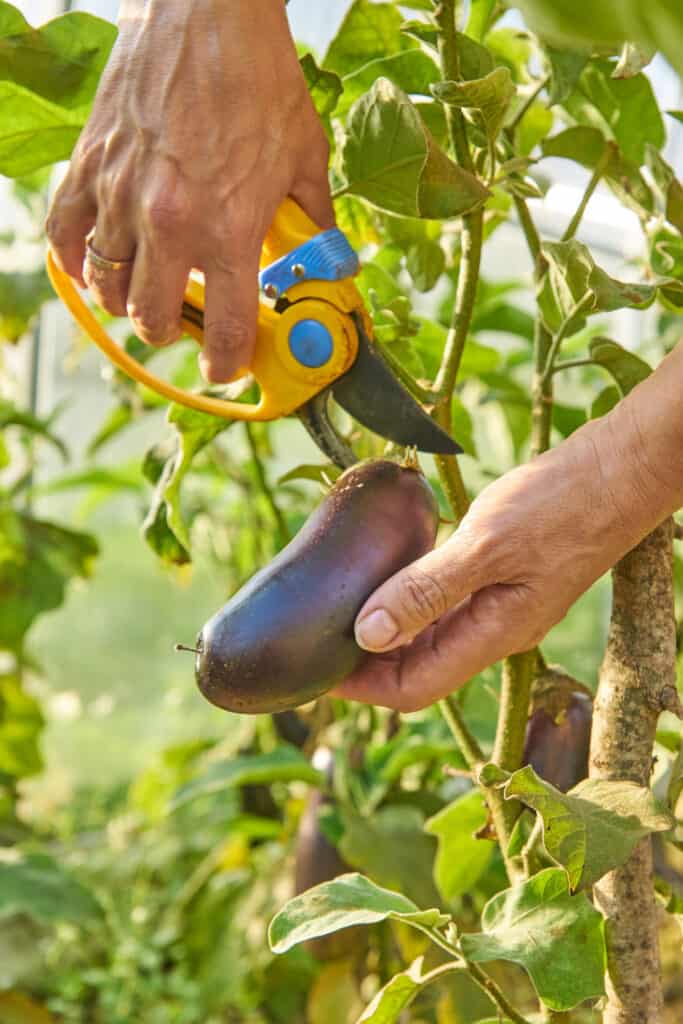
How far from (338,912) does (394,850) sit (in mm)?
502

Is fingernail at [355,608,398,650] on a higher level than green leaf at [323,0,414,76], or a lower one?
lower

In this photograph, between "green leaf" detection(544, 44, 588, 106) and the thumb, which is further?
"green leaf" detection(544, 44, 588, 106)

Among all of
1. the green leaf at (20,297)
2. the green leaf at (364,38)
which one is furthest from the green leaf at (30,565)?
the green leaf at (364,38)

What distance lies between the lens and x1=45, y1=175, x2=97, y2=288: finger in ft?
2.12

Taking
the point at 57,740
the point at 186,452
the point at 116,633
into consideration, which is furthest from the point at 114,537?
the point at 186,452

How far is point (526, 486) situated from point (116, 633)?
203 cm

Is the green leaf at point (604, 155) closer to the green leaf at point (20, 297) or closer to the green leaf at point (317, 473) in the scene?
the green leaf at point (317, 473)

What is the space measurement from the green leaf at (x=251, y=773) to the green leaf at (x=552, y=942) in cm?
52

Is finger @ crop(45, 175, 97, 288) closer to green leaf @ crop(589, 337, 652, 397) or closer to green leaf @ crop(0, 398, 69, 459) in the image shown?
green leaf @ crop(589, 337, 652, 397)

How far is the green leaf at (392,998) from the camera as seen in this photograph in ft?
2.05

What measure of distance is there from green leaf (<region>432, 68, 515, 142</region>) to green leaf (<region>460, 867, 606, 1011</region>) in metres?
0.39

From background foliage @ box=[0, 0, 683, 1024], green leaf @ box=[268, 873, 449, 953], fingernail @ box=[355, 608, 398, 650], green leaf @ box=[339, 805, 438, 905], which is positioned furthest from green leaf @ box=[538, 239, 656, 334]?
green leaf @ box=[339, 805, 438, 905]

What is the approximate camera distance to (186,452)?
789 mm

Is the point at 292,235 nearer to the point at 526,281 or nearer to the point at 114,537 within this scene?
the point at 526,281
